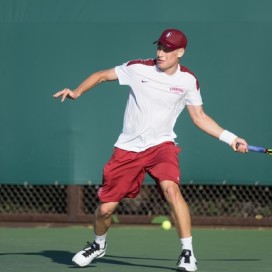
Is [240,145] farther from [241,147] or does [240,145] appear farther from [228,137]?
[228,137]

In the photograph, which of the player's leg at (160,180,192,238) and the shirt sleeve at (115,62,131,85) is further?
Answer: the shirt sleeve at (115,62,131,85)

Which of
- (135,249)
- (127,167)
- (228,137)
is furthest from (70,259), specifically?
(228,137)

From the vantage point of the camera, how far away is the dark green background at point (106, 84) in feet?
28.5

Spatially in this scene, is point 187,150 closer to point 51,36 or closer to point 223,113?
point 223,113

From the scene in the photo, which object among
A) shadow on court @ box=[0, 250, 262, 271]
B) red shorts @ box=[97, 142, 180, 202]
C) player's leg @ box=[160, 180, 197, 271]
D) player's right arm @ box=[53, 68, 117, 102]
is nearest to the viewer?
player's leg @ box=[160, 180, 197, 271]

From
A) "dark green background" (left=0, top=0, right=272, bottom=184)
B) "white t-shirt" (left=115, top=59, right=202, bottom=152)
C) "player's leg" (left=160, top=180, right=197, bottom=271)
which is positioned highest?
"dark green background" (left=0, top=0, right=272, bottom=184)

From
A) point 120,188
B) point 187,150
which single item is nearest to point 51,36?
point 187,150

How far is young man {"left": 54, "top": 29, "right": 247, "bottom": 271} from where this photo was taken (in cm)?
627

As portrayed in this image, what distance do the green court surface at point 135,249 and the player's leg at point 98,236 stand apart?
69 millimetres

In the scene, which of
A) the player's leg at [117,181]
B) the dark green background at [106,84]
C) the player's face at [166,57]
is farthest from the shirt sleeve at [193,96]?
the dark green background at [106,84]

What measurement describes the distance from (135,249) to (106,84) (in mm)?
1847

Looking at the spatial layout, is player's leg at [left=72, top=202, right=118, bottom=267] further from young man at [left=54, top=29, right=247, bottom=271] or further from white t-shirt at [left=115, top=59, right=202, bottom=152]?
white t-shirt at [left=115, top=59, right=202, bottom=152]

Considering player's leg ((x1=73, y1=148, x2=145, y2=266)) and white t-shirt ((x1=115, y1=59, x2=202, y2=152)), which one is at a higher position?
white t-shirt ((x1=115, y1=59, x2=202, y2=152))

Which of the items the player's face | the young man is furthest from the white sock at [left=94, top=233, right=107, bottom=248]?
the player's face
